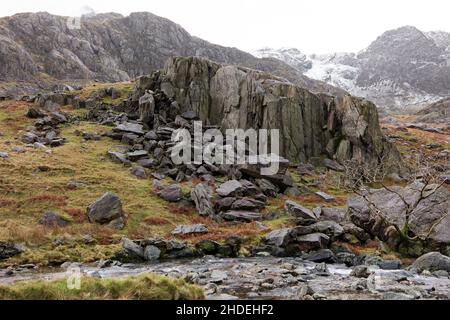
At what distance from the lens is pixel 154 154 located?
6569 cm

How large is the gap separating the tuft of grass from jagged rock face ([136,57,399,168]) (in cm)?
6085

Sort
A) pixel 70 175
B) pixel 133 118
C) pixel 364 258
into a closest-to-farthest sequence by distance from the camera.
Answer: pixel 364 258, pixel 70 175, pixel 133 118

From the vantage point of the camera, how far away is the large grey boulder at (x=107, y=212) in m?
42.9

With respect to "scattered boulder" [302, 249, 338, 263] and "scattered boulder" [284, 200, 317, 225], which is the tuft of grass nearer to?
"scattered boulder" [302, 249, 338, 263]

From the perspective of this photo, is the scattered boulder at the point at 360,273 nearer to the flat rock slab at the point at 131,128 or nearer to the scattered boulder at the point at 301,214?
the scattered boulder at the point at 301,214

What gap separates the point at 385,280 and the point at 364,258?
9.19m

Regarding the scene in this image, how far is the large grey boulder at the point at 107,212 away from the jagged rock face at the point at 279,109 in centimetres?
3744

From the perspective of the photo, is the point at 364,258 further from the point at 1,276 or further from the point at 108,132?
the point at 108,132

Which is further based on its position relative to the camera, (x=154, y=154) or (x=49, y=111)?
(x=49, y=111)

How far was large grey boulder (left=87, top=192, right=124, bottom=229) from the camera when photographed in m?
42.9

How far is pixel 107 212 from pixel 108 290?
27.2 metres

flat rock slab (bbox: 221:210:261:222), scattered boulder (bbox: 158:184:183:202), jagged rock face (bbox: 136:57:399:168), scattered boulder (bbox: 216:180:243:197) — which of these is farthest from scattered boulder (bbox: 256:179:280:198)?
jagged rock face (bbox: 136:57:399:168)
